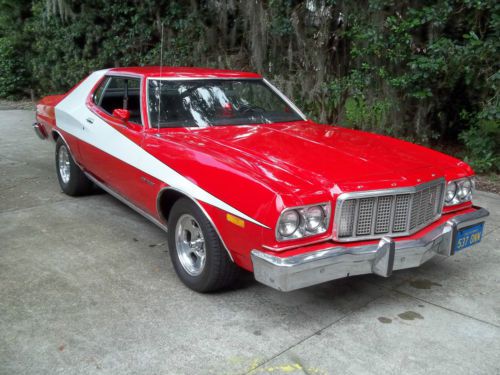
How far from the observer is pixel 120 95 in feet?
16.2

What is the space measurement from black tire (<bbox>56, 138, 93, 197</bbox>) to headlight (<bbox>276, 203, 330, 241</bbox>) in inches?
133

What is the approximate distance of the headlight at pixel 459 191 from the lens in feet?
12.1

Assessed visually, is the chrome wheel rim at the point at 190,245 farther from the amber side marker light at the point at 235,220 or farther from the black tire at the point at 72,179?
the black tire at the point at 72,179

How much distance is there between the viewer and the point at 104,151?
470cm

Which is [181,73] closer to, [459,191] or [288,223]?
[288,223]

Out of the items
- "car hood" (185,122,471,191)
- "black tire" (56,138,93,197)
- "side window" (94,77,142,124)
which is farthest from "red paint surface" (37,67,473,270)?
"black tire" (56,138,93,197)

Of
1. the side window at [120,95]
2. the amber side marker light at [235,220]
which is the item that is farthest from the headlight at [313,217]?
the side window at [120,95]

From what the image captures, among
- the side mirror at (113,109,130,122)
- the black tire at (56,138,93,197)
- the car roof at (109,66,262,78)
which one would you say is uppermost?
the car roof at (109,66,262,78)

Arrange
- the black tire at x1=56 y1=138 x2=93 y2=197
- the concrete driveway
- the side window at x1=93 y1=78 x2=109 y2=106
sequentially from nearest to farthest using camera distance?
1. the concrete driveway
2. the side window at x1=93 y1=78 x2=109 y2=106
3. the black tire at x1=56 y1=138 x2=93 y2=197

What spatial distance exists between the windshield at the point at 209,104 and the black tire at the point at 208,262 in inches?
34.2

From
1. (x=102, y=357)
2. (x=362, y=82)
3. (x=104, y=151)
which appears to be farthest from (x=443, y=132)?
(x=102, y=357)

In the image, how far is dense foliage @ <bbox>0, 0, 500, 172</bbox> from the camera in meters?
6.57

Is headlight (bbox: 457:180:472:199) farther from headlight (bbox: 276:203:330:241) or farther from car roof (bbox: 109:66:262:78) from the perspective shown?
car roof (bbox: 109:66:262:78)

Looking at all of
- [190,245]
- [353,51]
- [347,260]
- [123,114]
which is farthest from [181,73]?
[353,51]
